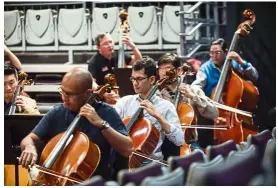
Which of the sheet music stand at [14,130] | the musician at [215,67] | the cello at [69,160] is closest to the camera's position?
the cello at [69,160]

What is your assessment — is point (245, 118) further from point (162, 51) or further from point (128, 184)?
point (128, 184)

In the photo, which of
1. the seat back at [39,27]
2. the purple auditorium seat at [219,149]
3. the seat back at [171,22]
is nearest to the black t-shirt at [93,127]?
the purple auditorium seat at [219,149]

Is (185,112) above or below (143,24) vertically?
below

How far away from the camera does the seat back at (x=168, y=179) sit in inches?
91.0

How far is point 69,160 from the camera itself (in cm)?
345

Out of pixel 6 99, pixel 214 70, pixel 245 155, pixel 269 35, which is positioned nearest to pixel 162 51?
pixel 269 35

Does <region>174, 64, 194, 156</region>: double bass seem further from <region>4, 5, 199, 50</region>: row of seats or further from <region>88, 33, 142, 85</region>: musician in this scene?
<region>4, 5, 199, 50</region>: row of seats

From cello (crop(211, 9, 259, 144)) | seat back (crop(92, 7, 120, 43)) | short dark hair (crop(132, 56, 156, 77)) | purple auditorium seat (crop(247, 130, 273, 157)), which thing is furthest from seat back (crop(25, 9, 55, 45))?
purple auditorium seat (crop(247, 130, 273, 157))

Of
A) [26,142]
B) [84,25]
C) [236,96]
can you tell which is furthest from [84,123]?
[84,25]

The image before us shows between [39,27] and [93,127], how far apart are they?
518 cm

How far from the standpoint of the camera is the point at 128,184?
93.7 inches

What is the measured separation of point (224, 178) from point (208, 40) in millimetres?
5607

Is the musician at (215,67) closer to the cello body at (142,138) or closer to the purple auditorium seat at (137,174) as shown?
the cello body at (142,138)

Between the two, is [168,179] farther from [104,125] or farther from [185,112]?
[185,112]
